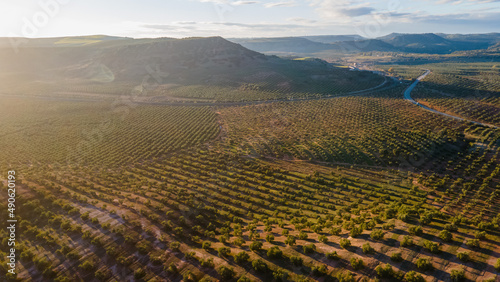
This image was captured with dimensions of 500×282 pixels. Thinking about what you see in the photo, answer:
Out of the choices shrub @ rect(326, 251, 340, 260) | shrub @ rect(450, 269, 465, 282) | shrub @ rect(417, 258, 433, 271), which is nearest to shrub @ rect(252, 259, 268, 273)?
shrub @ rect(326, 251, 340, 260)

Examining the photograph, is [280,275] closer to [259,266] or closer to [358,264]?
[259,266]

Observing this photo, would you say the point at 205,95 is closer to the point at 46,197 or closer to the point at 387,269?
the point at 46,197

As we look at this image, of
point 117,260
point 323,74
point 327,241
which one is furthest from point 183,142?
point 323,74

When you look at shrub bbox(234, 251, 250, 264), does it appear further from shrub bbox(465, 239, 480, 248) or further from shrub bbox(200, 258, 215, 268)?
shrub bbox(465, 239, 480, 248)

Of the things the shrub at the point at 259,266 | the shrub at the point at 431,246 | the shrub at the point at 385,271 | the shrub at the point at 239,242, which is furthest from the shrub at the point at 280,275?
the shrub at the point at 431,246

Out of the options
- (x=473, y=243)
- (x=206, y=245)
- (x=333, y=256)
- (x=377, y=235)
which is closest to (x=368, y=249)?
(x=377, y=235)

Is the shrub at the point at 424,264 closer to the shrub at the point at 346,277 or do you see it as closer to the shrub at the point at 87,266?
the shrub at the point at 346,277
